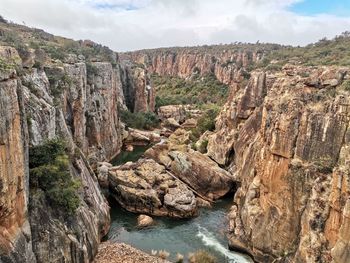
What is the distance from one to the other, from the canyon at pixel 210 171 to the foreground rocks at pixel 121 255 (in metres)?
1.05

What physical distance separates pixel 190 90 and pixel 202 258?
9378cm

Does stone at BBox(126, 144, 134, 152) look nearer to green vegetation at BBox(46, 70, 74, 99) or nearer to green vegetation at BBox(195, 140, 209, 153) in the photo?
green vegetation at BBox(195, 140, 209, 153)

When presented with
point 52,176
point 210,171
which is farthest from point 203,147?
point 52,176

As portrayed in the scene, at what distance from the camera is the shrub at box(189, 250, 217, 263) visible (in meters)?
27.7

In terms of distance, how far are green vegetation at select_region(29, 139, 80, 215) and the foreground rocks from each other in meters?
4.21

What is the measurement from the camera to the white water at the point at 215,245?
2916cm

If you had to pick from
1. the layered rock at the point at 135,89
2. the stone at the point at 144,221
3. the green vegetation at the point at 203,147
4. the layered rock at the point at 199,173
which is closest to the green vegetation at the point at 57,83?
the stone at the point at 144,221

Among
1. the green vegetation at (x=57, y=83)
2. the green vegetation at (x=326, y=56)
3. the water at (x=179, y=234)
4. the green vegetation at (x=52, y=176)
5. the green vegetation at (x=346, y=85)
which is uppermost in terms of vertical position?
the green vegetation at (x=326, y=56)

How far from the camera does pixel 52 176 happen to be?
81.4ft

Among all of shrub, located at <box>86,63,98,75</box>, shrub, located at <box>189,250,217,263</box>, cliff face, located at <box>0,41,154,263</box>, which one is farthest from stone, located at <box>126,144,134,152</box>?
shrub, located at <box>189,250,217,263</box>

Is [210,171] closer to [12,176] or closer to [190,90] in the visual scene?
[12,176]

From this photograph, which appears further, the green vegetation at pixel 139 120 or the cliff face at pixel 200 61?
the cliff face at pixel 200 61

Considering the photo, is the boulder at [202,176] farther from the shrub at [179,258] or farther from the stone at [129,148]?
the stone at [129,148]

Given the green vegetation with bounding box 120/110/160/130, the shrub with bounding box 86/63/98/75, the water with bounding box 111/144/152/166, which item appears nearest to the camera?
the shrub with bounding box 86/63/98/75
